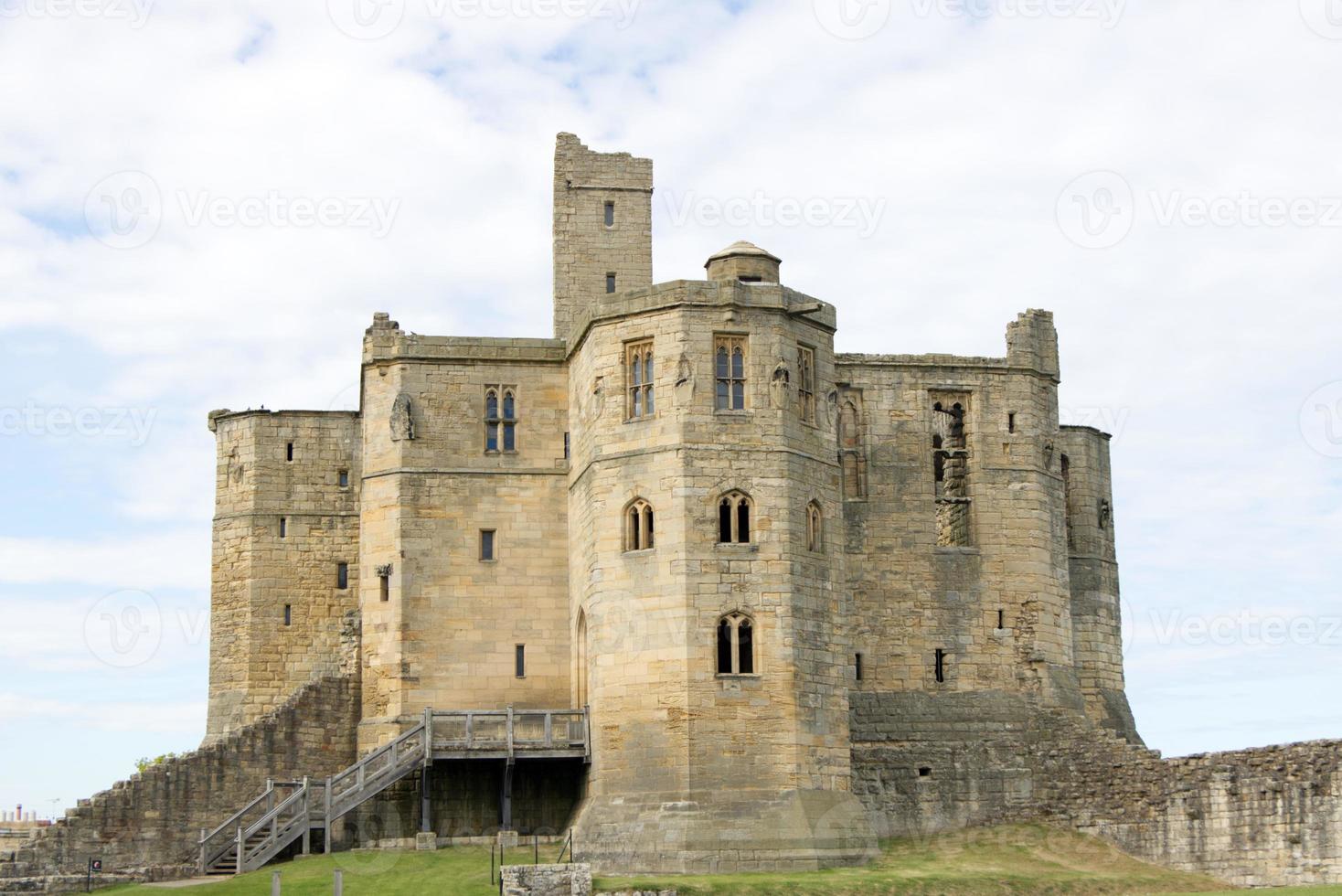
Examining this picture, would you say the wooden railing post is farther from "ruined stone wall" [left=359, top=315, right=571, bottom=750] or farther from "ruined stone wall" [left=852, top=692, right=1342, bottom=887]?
"ruined stone wall" [left=852, top=692, right=1342, bottom=887]

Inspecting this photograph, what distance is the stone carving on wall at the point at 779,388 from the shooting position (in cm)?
4438

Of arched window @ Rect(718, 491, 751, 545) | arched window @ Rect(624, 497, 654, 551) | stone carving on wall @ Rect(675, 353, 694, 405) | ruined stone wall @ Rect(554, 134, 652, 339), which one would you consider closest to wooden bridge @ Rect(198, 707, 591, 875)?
arched window @ Rect(624, 497, 654, 551)

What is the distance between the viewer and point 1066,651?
51812 millimetres

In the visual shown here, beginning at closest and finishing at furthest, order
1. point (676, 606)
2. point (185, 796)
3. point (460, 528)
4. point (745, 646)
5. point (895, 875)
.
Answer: point (895, 875)
point (676, 606)
point (745, 646)
point (185, 796)
point (460, 528)

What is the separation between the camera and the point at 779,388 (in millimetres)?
44375

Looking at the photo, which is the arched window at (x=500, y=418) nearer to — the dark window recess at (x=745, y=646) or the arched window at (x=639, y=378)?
the arched window at (x=639, y=378)

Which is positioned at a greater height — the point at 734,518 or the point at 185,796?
the point at 734,518

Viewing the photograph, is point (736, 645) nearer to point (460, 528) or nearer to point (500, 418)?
point (460, 528)

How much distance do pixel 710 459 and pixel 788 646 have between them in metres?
4.58

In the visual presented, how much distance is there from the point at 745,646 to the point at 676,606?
5.88ft

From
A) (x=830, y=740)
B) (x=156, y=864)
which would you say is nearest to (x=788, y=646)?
(x=830, y=740)

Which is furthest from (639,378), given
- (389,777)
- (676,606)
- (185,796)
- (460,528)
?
(185,796)

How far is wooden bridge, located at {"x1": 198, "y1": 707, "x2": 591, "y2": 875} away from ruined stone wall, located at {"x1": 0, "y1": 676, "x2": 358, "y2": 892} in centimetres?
80

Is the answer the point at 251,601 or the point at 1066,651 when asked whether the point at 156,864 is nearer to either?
the point at 251,601
